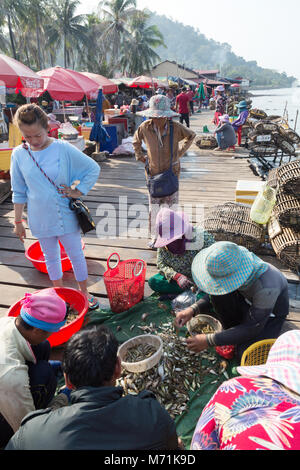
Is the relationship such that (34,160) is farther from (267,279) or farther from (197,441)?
(197,441)

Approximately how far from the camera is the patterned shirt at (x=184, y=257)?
2.98 metres

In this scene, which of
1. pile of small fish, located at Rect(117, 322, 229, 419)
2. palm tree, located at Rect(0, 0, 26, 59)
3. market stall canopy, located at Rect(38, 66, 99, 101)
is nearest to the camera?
pile of small fish, located at Rect(117, 322, 229, 419)

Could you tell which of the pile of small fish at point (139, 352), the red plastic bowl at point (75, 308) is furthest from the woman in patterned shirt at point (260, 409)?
the red plastic bowl at point (75, 308)

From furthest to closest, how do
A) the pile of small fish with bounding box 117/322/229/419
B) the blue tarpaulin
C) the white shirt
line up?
the blue tarpaulin, the pile of small fish with bounding box 117/322/229/419, the white shirt

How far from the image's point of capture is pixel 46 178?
2.45 meters

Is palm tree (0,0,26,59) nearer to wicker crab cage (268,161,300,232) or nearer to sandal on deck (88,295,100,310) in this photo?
wicker crab cage (268,161,300,232)

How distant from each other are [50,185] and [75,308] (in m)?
1.20

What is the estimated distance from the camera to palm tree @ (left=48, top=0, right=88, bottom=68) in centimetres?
4175

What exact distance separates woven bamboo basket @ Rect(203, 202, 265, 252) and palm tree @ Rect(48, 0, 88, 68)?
46.5 metres

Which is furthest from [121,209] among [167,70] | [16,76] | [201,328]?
[167,70]

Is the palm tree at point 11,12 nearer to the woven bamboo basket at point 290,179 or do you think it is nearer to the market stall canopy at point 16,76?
the market stall canopy at point 16,76

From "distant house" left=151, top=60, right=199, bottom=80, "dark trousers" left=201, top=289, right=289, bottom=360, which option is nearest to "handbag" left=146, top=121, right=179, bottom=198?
"dark trousers" left=201, top=289, right=289, bottom=360

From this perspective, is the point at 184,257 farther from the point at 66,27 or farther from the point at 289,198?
the point at 66,27

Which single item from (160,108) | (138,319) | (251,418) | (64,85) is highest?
(64,85)
